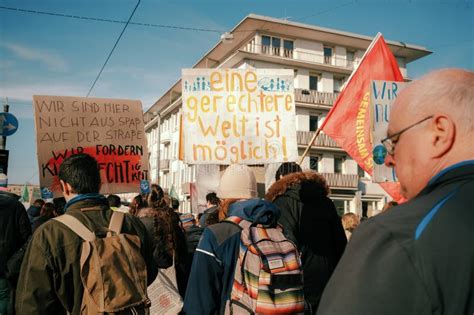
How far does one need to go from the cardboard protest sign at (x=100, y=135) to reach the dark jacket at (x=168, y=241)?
1.14 m

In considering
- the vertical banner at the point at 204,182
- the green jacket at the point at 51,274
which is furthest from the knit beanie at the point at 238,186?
the vertical banner at the point at 204,182

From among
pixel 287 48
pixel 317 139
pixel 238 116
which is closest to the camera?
pixel 238 116

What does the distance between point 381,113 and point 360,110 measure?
50 centimetres

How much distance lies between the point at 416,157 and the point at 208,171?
7.51 m

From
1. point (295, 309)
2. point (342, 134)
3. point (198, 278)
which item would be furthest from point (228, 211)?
point (342, 134)

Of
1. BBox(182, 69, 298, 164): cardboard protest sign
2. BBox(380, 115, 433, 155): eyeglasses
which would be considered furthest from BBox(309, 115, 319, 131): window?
BBox(380, 115, 433, 155): eyeglasses

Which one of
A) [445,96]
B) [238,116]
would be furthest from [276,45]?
[445,96]

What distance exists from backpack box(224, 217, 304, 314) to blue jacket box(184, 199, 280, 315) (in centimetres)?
7

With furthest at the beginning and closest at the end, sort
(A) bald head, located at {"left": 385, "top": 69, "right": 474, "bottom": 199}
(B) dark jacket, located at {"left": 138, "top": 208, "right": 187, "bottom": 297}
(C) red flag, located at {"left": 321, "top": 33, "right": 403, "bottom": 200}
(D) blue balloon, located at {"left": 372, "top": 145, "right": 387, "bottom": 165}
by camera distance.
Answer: (C) red flag, located at {"left": 321, "top": 33, "right": 403, "bottom": 200} < (D) blue balloon, located at {"left": 372, "top": 145, "right": 387, "bottom": 165} < (B) dark jacket, located at {"left": 138, "top": 208, "right": 187, "bottom": 297} < (A) bald head, located at {"left": 385, "top": 69, "right": 474, "bottom": 199}

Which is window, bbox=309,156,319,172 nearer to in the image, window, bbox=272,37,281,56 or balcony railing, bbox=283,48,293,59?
balcony railing, bbox=283,48,293,59

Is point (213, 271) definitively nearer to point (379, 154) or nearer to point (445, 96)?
point (445, 96)

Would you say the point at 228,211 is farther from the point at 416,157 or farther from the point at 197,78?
the point at 197,78

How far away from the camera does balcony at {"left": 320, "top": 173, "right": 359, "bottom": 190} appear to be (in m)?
35.4

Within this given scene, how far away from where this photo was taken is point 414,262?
1002mm
